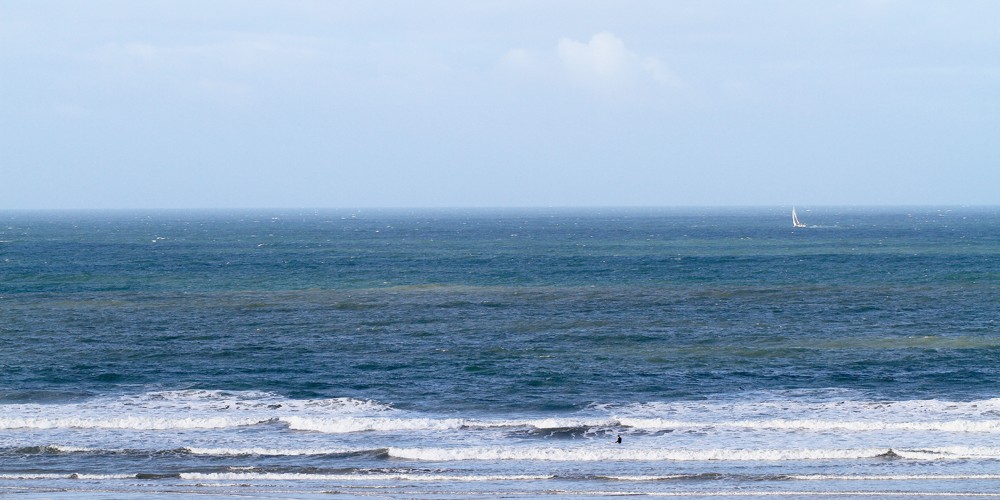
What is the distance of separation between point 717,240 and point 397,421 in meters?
120

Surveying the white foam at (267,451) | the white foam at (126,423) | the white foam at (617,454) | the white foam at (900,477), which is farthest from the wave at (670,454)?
the white foam at (126,423)

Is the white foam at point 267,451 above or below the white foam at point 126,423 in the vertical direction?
below

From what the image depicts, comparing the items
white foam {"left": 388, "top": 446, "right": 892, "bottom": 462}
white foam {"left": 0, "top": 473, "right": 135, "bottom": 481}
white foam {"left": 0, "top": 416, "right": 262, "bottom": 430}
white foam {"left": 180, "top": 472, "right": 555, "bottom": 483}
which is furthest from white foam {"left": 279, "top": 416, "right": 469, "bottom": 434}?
white foam {"left": 0, "top": 473, "right": 135, "bottom": 481}

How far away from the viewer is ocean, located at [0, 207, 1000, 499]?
22.5m

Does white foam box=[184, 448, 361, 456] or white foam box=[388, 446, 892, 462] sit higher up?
white foam box=[184, 448, 361, 456]

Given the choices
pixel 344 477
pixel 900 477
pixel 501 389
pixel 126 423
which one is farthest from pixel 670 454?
pixel 126 423

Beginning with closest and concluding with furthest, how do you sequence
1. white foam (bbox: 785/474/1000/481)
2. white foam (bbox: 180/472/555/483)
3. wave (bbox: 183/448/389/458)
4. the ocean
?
1. white foam (bbox: 785/474/1000/481)
2. white foam (bbox: 180/472/555/483)
3. the ocean
4. wave (bbox: 183/448/389/458)

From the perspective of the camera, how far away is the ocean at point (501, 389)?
2247 cm

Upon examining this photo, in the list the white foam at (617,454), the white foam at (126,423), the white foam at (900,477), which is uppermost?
the white foam at (126,423)

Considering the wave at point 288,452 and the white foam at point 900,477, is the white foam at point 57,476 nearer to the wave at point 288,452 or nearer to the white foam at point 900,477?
the wave at point 288,452

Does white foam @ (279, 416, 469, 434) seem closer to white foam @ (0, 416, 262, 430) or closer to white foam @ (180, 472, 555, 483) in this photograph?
white foam @ (0, 416, 262, 430)

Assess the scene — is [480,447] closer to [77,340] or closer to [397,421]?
[397,421]

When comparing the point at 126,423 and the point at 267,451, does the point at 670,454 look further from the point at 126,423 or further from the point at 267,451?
the point at 126,423

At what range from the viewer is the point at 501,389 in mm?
33250
